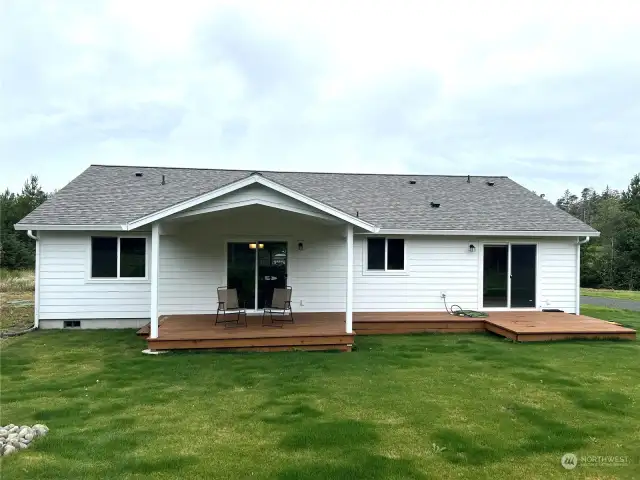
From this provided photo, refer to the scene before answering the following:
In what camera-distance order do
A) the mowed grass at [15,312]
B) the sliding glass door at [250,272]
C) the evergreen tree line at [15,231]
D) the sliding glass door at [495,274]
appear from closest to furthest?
1. the mowed grass at [15,312]
2. the sliding glass door at [250,272]
3. the sliding glass door at [495,274]
4. the evergreen tree line at [15,231]

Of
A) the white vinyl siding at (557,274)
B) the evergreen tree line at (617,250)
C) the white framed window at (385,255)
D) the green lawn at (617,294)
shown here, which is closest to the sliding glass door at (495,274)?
the white vinyl siding at (557,274)

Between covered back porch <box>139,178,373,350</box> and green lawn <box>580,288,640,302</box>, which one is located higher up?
covered back porch <box>139,178,373,350</box>

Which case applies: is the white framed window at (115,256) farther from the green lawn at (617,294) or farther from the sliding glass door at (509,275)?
the green lawn at (617,294)

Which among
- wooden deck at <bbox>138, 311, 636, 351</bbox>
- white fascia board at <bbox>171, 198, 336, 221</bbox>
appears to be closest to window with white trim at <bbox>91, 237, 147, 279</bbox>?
wooden deck at <bbox>138, 311, 636, 351</bbox>

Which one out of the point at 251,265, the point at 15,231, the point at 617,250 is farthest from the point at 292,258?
the point at 617,250

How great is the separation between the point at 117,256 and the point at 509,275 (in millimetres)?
9409

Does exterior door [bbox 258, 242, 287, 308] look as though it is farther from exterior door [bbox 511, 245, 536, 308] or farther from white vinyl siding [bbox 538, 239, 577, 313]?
white vinyl siding [bbox 538, 239, 577, 313]

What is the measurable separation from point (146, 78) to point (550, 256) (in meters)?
15.2

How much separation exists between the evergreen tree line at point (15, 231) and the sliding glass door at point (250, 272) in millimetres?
21570

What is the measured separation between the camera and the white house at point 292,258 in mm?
9797

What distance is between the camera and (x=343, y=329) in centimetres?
827

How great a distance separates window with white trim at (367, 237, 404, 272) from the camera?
10.6 meters

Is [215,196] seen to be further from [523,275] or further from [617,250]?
[617,250]

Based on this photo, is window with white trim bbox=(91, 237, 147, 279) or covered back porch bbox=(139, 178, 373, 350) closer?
window with white trim bbox=(91, 237, 147, 279)
